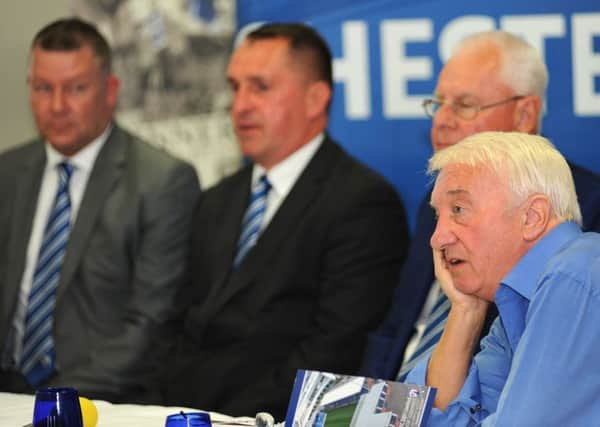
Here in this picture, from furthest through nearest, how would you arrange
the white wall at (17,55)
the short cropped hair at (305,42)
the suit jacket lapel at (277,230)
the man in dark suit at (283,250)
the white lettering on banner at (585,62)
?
the white wall at (17,55) → the short cropped hair at (305,42) → the white lettering on banner at (585,62) → the suit jacket lapel at (277,230) → the man in dark suit at (283,250)

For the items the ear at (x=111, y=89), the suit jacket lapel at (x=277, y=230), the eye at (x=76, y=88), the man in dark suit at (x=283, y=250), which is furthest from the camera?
the ear at (x=111, y=89)

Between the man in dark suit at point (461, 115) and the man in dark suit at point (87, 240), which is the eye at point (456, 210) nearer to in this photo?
the man in dark suit at point (461, 115)

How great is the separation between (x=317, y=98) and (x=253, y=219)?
61cm

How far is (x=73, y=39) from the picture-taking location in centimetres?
495

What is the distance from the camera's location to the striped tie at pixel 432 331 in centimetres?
356

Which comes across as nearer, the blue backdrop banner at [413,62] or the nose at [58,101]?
the blue backdrop banner at [413,62]

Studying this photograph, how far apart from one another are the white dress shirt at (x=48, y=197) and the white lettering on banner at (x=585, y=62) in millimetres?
2084

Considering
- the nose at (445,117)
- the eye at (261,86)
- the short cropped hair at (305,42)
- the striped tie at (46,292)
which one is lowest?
the striped tie at (46,292)

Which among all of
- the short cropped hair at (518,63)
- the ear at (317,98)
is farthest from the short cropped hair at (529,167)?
the ear at (317,98)

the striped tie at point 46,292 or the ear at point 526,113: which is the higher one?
the ear at point 526,113

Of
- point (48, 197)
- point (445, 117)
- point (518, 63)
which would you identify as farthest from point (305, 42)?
point (48, 197)

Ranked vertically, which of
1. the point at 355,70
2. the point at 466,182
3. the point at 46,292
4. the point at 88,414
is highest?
the point at 355,70

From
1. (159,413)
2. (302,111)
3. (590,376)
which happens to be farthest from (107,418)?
(302,111)

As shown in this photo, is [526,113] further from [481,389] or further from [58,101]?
[58,101]
